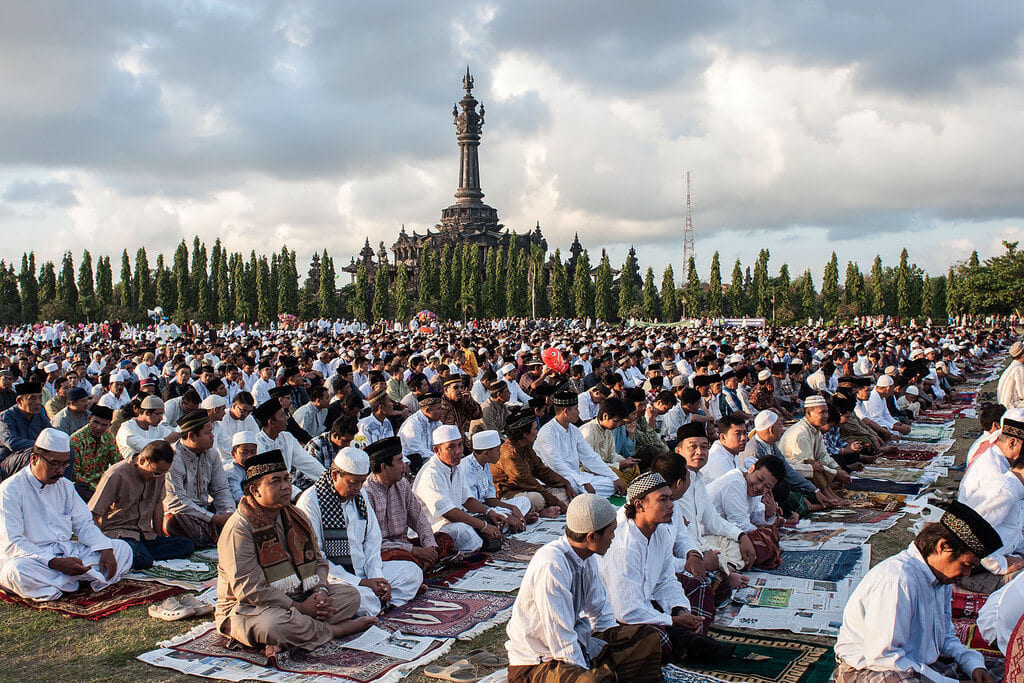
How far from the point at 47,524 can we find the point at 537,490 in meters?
4.01

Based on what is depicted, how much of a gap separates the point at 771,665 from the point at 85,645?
3.81 m

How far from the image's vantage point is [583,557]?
360cm

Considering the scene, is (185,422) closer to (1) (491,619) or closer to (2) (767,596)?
(1) (491,619)

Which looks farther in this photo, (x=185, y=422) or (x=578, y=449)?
(x=578, y=449)

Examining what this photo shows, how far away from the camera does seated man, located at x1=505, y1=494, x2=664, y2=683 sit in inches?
137

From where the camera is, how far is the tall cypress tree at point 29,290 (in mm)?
53500

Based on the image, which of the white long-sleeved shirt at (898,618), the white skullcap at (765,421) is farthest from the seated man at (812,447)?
the white long-sleeved shirt at (898,618)

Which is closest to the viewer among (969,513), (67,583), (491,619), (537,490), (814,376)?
(969,513)

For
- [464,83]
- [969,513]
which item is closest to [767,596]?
[969,513]

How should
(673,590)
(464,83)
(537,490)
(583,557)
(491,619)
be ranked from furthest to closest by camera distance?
(464,83) < (537,490) < (491,619) < (673,590) < (583,557)

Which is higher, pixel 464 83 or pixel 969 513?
pixel 464 83

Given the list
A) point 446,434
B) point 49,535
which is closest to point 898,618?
point 446,434

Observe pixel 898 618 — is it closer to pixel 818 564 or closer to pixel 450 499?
pixel 818 564

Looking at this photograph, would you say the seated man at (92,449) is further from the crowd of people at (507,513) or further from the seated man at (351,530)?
the seated man at (351,530)
